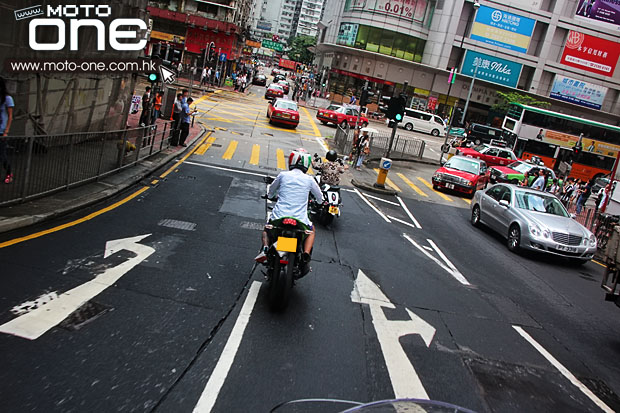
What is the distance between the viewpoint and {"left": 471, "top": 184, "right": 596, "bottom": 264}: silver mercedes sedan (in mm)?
12742

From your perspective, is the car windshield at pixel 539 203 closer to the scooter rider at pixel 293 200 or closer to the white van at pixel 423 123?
the scooter rider at pixel 293 200

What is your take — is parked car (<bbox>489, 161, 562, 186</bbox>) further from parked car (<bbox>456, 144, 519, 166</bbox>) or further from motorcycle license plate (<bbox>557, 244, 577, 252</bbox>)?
motorcycle license plate (<bbox>557, 244, 577, 252</bbox>)

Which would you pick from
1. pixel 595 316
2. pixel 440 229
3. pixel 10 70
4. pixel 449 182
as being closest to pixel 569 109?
pixel 449 182

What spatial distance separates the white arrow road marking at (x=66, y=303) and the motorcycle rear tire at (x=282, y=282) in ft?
6.97

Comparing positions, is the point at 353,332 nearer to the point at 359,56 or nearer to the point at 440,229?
the point at 440,229

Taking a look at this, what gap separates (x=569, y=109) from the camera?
210 ft

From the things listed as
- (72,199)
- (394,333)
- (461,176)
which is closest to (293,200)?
(394,333)

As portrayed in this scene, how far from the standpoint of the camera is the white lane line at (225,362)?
14.0 ft

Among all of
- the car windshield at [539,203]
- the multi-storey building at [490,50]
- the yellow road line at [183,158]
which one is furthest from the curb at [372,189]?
the multi-storey building at [490,50]

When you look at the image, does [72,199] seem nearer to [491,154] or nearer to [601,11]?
[491,154]

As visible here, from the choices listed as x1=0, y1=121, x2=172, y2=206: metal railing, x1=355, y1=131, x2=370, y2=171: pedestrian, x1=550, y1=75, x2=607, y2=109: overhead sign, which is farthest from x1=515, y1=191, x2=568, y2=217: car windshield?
x1=550, y1=75, x2=607, y2=109: overhead sign

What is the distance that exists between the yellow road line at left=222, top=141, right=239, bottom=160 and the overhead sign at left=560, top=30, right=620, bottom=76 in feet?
182

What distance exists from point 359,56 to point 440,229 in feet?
180

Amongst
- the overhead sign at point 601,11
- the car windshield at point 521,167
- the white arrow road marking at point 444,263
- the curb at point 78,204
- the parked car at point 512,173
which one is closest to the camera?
the curb at point 78,204
